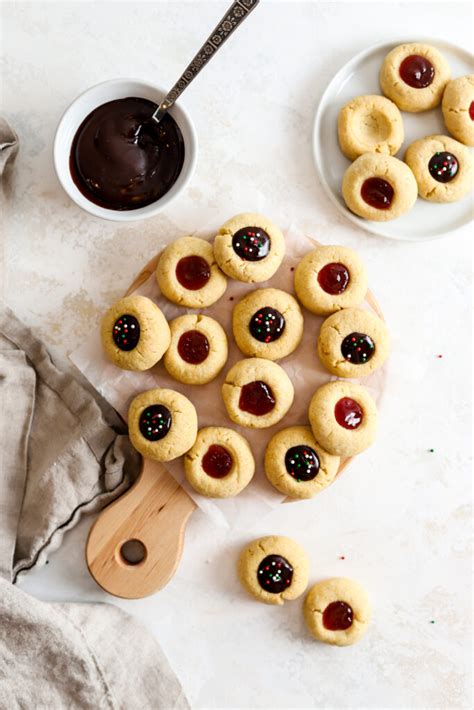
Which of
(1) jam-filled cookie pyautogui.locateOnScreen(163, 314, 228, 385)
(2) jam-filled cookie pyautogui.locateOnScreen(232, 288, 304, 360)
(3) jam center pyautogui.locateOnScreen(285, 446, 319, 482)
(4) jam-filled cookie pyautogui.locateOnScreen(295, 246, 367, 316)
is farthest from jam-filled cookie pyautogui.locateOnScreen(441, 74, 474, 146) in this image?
(3) jam center pyautogui.locateOnScreen(285, 446, 319, 482)

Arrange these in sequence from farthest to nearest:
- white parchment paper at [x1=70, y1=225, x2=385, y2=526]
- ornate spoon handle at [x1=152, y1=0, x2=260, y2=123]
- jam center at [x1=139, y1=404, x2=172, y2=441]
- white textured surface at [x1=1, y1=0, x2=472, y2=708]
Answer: white textured surface at [x1=1, y1=0, x2=472, y2=708]
white parchment paper at [x1=70, y1=225, x2=385, y2=526]
jam center at [x1=139, y1=404, x2=172, y2=441]
ornate spoon handle at [x1=152, y1=0, x2=260, y2=123]

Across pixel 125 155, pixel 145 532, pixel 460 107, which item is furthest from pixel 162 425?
pixel 460 107

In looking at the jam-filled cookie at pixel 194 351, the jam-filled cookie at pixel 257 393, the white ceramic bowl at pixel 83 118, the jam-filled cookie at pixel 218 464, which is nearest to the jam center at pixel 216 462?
the jam-filled cookie at pixel 218 464

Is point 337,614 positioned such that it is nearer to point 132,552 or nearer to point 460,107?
point 132,552

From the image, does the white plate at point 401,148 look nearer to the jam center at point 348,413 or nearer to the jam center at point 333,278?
the jam center at point 333,278

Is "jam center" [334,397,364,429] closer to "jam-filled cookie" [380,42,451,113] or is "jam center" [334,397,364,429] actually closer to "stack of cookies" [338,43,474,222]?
"stack of cookies" [338,43,474,222]

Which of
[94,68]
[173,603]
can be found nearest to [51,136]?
[94,68]
